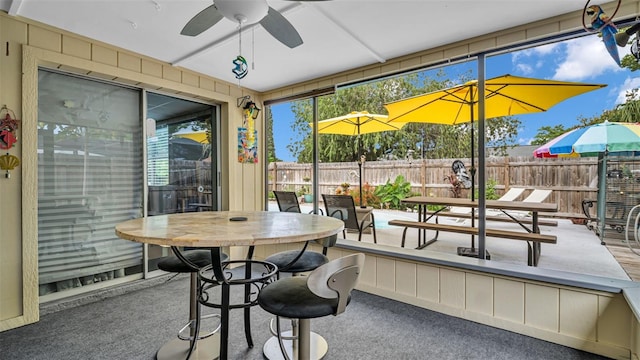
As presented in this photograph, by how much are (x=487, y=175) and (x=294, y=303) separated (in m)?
2.55

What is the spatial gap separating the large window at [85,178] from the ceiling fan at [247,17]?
1.79 metres

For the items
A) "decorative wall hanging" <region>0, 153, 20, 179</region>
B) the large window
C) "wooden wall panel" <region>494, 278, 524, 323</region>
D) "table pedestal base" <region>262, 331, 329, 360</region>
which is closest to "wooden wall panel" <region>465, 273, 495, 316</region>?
"wooden wall panel" <region>494, 278, 524, 323</region>

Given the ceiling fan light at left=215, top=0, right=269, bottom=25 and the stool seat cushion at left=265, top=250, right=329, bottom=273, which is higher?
the ceiling fan light at left=215, top=0, right=269, bottom=25

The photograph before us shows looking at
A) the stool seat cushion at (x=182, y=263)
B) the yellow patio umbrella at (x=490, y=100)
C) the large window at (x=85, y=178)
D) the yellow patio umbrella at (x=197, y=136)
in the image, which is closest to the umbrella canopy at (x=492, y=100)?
the yellow patio umbrella at (x=490, y=100)

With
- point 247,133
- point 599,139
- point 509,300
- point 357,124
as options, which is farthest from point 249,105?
point 599,139

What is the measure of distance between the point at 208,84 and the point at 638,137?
4.24m

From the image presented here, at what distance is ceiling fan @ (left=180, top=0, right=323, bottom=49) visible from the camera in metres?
1.55

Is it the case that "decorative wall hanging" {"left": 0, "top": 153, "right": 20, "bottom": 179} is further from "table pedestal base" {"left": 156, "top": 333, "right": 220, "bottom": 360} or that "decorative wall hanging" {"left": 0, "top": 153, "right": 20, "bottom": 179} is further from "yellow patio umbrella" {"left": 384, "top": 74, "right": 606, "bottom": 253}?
"yellow patio umbrella" {"left": 384, "top": 74, "right": 606, "bottom": 253}

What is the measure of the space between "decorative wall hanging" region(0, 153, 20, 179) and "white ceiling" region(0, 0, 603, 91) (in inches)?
43.2

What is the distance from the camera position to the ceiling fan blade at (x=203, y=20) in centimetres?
174

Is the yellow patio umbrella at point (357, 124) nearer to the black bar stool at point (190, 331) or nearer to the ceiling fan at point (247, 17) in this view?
the ceiling fan at point (247, 17)

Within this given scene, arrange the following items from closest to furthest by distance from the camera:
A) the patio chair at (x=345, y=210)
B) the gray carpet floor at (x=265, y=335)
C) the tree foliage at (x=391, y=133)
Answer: the gray carpet floor at (x=265, y=335) → the patio chair at (x=345, y=210) → the tree foliage at (x=391, y=133)

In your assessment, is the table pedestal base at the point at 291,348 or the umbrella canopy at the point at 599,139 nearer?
the table pedestal base at the point at 291,348

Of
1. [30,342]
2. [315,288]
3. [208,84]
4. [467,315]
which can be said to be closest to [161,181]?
[208,84]
